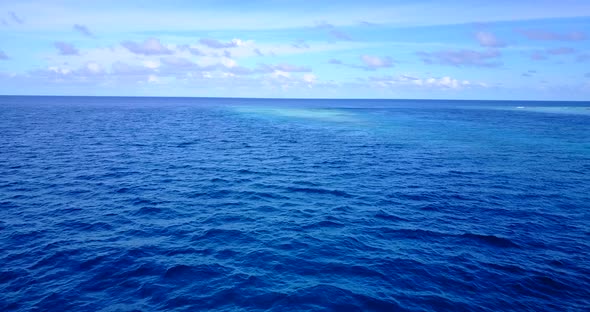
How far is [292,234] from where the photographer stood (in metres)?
29.0

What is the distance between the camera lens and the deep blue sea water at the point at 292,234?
20.9 m

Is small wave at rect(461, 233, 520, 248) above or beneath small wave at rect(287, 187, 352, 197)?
beneath

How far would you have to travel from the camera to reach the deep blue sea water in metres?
20.9

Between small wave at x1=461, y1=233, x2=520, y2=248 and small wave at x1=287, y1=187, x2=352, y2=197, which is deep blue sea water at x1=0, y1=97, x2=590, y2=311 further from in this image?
small wave at x1=287, y1=187, x2=352, y2=197

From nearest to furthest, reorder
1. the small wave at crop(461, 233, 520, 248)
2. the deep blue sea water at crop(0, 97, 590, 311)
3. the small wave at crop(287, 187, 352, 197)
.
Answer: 1. the deep blue sea water at crop(0, 97, 590, 311)
2. the small wave at crop(461, 233, 520, 248)
3. the small wave at crop(287, 187, 352, 197)

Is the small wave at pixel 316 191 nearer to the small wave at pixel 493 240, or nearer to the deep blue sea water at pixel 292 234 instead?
the deep blue sea water at pixel 292 234

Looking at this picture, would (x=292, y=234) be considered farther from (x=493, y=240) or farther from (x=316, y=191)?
(x=493, y=240)

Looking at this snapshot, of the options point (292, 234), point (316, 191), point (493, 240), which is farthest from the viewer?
point (316, 191)

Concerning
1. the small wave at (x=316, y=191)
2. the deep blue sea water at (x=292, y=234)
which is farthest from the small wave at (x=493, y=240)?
the small wave at (x=316, y=191)

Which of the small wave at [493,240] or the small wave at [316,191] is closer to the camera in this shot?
the small wave at [493,240]

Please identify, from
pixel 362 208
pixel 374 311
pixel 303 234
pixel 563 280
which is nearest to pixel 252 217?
pixel 303 234

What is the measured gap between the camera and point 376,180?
1791 inches

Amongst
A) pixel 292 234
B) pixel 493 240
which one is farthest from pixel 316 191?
pixel 493 240

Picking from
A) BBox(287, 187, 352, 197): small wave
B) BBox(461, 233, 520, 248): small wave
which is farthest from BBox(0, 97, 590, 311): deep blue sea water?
BBox(287, 187, 352, 197): small wave
